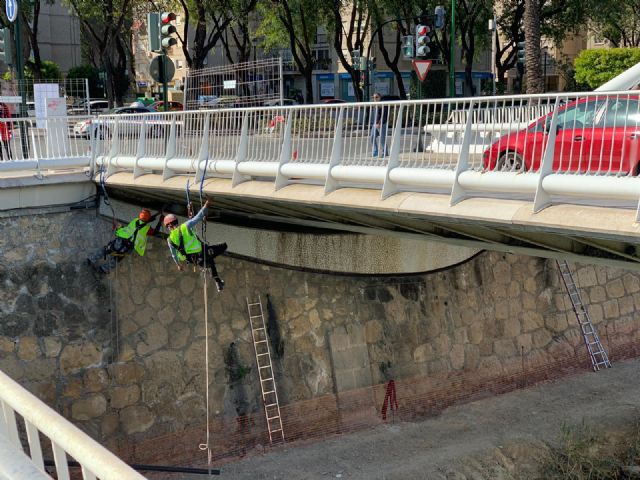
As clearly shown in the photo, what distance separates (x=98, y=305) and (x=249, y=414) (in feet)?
10.1

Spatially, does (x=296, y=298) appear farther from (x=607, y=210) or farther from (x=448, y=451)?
(x=607, y=210)

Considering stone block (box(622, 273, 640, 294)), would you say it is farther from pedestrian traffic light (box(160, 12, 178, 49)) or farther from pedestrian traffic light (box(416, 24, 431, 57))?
pedestrian traffic light (box(160, 12, 178, 49))

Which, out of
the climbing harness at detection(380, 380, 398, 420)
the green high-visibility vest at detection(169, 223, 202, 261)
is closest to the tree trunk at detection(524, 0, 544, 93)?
the climbing harness at detection(380, 380, 398, 420)

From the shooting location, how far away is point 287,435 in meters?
15.1

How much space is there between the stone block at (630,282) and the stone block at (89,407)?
40.2 ft

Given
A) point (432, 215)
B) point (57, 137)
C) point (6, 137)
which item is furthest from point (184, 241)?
point (432, 215)

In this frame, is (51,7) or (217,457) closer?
(217,457)

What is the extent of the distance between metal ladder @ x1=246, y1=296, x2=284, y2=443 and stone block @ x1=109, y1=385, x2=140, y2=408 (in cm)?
212

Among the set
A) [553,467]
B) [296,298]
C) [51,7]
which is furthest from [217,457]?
[51,7]

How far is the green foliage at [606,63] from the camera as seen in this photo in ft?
130

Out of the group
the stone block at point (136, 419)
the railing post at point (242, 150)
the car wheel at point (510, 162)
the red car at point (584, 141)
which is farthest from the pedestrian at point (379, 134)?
the stone block at point (136, 419)

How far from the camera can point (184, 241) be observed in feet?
42.0

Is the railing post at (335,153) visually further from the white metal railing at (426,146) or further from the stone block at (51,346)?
the stone block at (51,346)

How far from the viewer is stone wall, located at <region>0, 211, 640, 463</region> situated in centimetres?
1385
